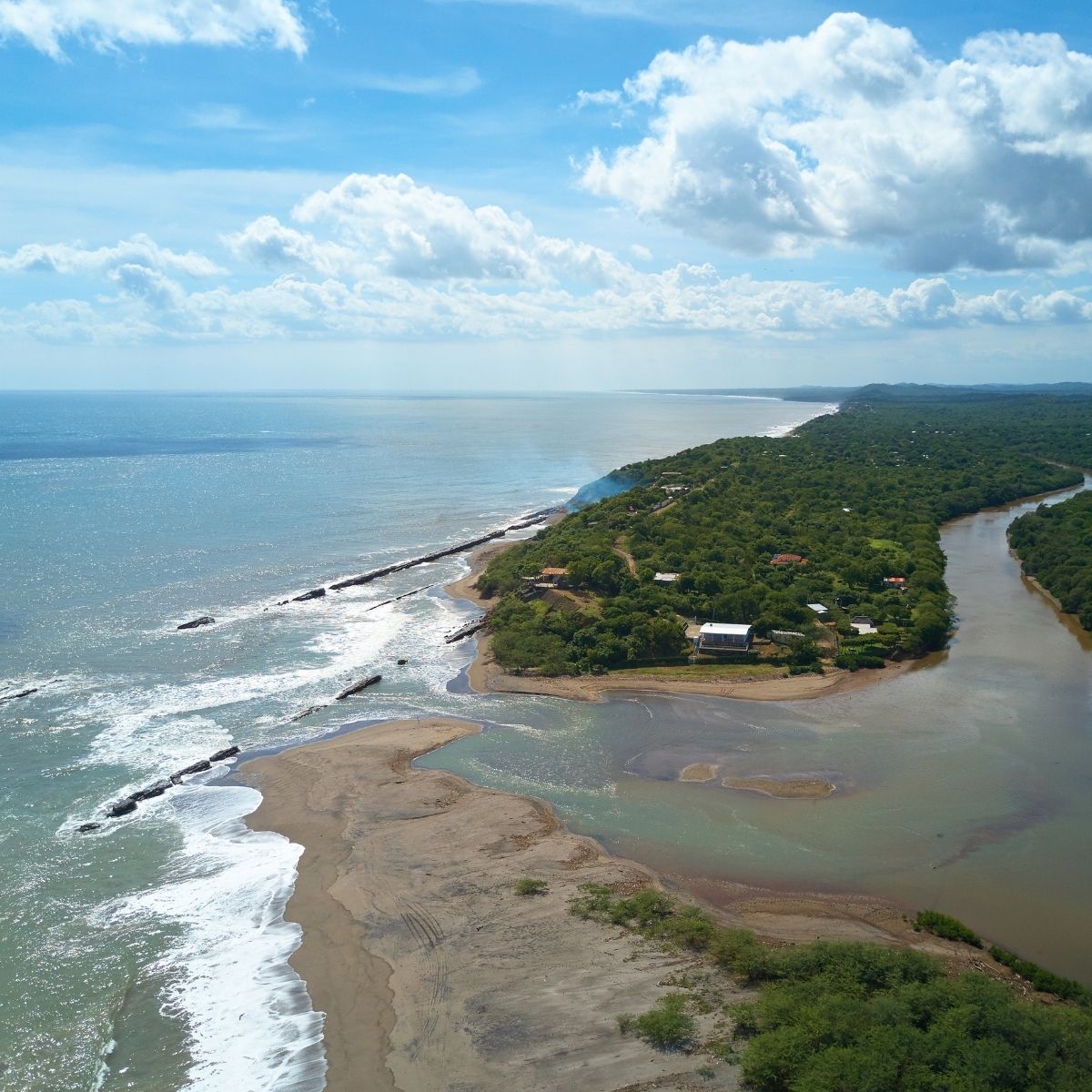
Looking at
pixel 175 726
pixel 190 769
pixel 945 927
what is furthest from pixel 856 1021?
pixel 175 726

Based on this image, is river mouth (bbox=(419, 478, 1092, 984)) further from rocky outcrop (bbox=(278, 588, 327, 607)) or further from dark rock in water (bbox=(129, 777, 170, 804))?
rocky outcrop (bbox=(278, 588, 327, 607))

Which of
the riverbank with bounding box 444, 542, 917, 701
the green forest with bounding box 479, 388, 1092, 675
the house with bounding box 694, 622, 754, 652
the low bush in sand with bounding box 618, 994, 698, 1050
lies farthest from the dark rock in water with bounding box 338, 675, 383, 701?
the low bush in sand with bounding box 618, 994, 698, 1050

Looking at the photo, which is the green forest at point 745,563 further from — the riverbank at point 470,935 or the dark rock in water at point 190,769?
the dark rock in water at point 190,769

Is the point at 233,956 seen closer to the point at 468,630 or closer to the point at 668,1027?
the point at 668,1027

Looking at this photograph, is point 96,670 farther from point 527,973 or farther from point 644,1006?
point 644,1006

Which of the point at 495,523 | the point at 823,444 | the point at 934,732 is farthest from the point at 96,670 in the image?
the point at 823,444

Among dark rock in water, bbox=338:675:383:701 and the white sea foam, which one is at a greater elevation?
dark rock in water, bbox=338:675:383:701

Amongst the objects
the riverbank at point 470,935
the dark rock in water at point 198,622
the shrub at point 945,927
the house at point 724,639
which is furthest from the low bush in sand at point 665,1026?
the dark rock in water at point 198,622
